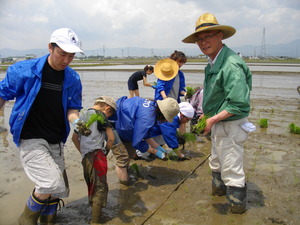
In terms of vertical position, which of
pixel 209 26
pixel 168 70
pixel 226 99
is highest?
pixel 209 26

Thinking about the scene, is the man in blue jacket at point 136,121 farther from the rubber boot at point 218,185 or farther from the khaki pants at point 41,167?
the khaki pants at point 41,167

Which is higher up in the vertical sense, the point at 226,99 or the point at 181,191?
the point at 226,99

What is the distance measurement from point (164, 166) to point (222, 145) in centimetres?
195

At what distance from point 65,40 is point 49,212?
193cm

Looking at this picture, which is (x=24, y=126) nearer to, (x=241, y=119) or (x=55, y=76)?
(x=55, y=76)

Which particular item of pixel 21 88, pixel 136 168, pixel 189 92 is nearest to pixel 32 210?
pixel 21 88

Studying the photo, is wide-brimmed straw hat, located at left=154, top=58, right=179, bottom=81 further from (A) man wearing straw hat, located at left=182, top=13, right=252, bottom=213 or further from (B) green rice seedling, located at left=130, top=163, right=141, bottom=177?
(A) man wearing straw hat, located at left=182, top=13, right=252, bottom=213

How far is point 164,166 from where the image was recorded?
16.3 feet

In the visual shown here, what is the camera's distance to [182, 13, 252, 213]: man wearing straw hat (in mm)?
2885

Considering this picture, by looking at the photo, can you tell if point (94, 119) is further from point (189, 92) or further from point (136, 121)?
point (189, 92)

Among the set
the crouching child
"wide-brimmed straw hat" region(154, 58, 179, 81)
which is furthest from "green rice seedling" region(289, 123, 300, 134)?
the crouching child

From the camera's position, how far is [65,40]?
8.45 ft

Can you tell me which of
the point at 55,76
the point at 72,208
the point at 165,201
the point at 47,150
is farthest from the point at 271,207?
the point at 55,76

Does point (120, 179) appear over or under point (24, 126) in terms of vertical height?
under
